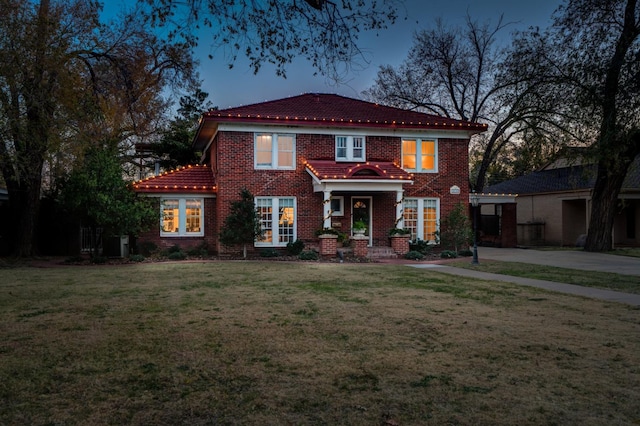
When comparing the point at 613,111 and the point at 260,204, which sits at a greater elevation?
the point at 613,111

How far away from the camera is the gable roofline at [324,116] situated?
20.8 metres

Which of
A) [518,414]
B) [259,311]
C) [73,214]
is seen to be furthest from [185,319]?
[73,214]

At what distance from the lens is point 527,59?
747 inches

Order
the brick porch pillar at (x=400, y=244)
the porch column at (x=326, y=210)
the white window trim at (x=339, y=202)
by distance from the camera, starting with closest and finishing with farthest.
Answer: the porch column at (x=326, y=210) < the brick porch pillar at (x=400, y=244) < the white window trim at (x=339, y=202)

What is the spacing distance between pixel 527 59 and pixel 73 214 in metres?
18.1

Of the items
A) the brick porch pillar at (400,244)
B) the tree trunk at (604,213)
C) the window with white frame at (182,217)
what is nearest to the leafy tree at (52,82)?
the window with white frame at (182,217)

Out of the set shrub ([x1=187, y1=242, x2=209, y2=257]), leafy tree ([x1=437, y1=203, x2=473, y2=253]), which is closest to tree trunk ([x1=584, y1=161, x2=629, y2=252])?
leafy tree ([x1=437, y1=203, x2=473, y2=253])

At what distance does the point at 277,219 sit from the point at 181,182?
4.49 meters

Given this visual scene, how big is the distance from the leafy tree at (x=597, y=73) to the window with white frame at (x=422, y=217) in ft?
21.2

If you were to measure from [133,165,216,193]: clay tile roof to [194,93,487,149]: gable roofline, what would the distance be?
1.95m

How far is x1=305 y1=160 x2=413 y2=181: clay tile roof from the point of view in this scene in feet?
65.9

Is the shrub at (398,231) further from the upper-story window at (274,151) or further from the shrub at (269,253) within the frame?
the upper-story window at (274,151)

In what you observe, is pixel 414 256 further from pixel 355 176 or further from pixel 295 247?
pixel 295 247

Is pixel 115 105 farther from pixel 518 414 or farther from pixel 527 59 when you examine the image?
pixel 518 414
